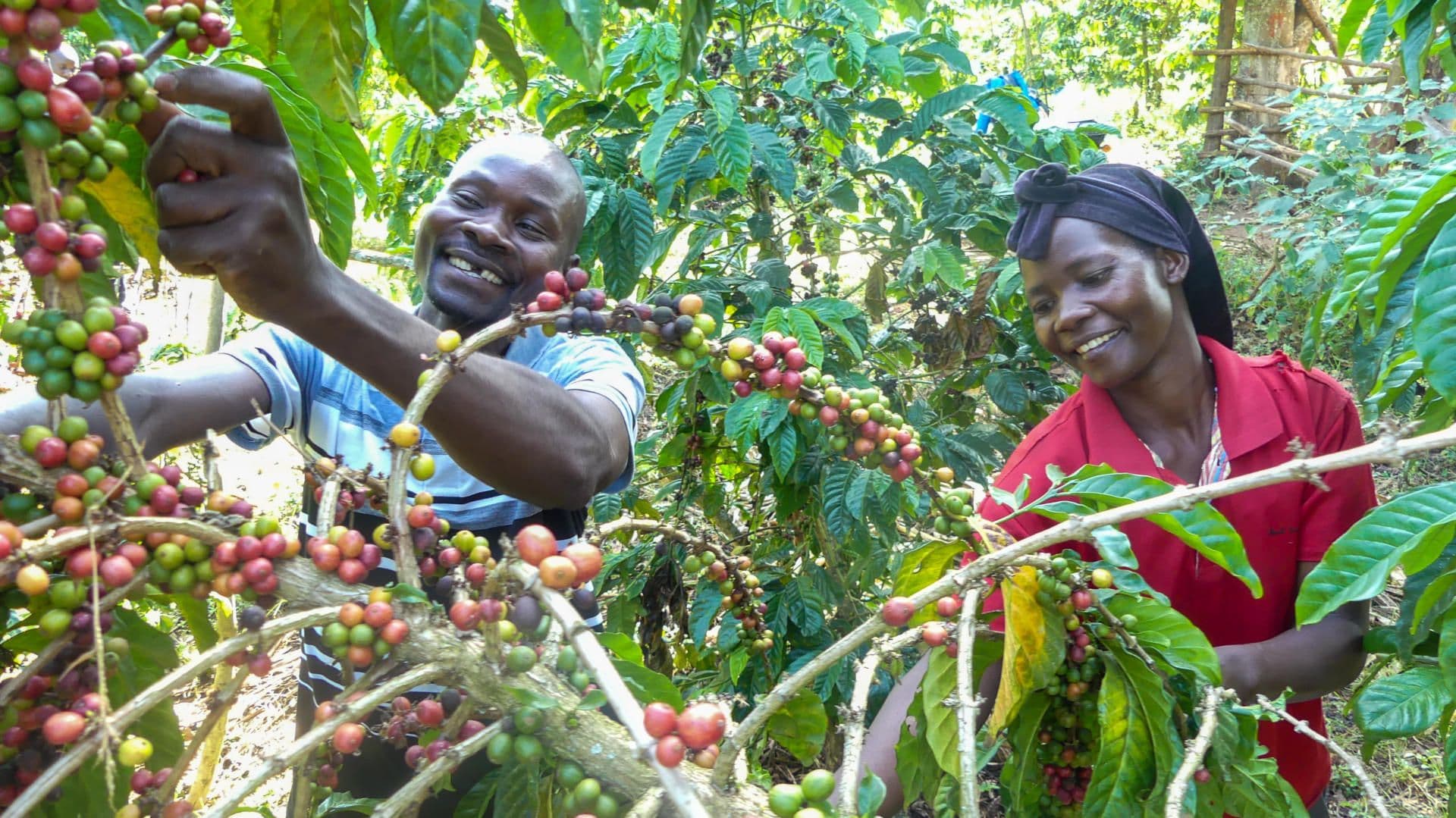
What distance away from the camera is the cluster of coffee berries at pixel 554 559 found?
0.69 m

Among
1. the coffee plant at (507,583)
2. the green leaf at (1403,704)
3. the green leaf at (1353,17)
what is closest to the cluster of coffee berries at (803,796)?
the coffee plant at (507,583)

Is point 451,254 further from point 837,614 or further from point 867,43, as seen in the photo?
point 837,614

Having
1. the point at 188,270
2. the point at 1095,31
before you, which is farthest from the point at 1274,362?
the point at 1095,31

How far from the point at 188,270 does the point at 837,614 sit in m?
2.49

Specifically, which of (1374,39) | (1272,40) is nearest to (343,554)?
(1374,39)

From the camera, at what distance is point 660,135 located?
2469 millimetres

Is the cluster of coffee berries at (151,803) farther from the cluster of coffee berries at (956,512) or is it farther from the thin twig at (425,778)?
the cluster of coffee berries at (956,512)

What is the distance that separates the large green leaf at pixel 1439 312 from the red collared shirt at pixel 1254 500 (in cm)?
65

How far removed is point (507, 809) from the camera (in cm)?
85

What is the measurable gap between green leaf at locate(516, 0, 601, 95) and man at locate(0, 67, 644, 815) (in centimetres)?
28

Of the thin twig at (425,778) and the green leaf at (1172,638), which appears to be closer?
the thin twig at (425,778)

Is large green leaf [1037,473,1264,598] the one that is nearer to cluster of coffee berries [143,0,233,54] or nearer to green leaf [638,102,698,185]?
cluster of coffee berries [143,0,233,54]

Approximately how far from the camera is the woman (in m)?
1.88

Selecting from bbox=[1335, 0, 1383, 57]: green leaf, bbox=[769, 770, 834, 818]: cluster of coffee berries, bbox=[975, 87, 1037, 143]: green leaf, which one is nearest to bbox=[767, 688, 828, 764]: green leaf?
bbox=[769, 770, 834, 818]: cluster of coffee berries
